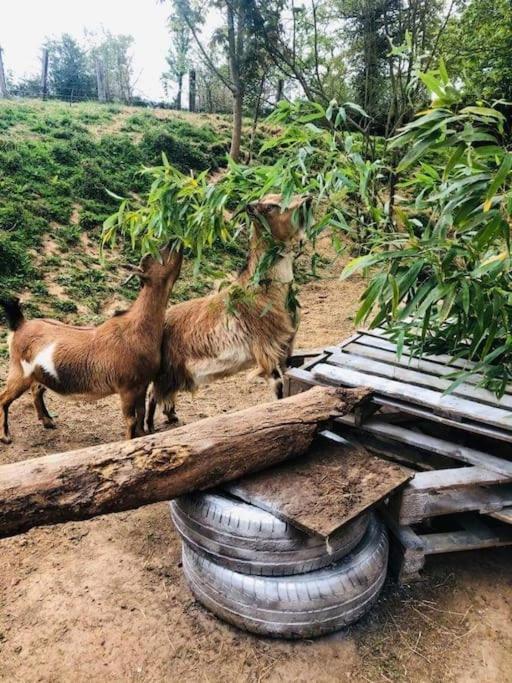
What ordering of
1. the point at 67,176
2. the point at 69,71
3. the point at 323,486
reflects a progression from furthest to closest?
the point at 69,71
the point at 67,176
the point at 323,486

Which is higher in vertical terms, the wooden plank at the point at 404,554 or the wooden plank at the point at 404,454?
the wooden plank at the point at 404,454

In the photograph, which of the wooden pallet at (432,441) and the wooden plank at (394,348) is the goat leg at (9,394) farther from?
the wooden plank at (394,348)

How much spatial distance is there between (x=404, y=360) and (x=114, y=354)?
6.49 feet

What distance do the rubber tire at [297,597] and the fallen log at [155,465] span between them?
1.46 ft

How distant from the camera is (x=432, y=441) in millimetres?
2510

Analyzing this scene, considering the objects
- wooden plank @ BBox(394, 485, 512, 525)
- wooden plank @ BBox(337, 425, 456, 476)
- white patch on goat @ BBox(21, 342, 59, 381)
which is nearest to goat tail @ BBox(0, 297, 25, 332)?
white patch on goat @ BBox(21, 342, 59, 381)

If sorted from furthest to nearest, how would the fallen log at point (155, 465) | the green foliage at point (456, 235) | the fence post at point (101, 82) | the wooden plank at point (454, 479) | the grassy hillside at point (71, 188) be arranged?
the fence post at point (101, 82), the grassy hillside at point (71, 188), the wooden plank at point (454, 479), the fallen log at point (155, 465), the green foliage at point (456, 235)

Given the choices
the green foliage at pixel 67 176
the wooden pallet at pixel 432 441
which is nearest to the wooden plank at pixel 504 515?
the wooden pallet at pixel 432 441

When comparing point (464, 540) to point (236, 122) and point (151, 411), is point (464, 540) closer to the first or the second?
point (151, 411)

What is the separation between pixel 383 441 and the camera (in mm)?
2814

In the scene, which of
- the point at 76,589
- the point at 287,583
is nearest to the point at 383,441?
the point at 287,583

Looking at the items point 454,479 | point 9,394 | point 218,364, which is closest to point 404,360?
point 454,479

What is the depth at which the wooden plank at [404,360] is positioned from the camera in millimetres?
2840

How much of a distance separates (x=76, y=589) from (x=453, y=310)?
2334mm
